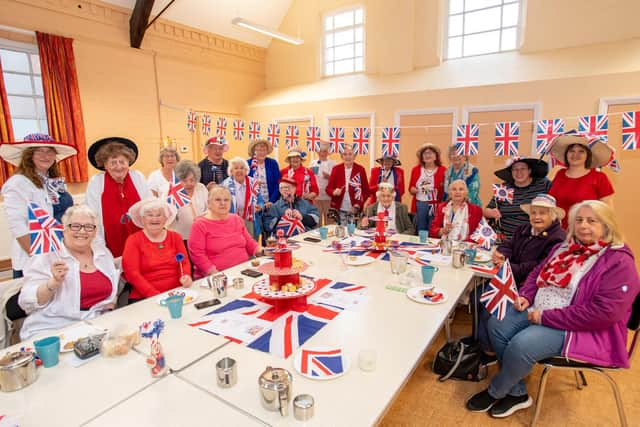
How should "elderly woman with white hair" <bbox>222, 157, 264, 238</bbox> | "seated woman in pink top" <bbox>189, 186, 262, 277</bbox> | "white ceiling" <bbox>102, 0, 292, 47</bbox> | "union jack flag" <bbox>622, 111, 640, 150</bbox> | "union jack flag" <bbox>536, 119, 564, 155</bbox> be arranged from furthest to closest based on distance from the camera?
"white ceiling" <bbox>102, 0, 292, 47</bbox>
"union jack flag" <bbox>536, 119, 564, 155</bbox>
"elderly woman with white hair" <bbox>222, 157, 264, 238</bbox>
"union jack flag" <bbox>622, 111, 640, 150</bbox>
"seated woman in pink top" <bbox>189, 186, 262, 277</bbox>

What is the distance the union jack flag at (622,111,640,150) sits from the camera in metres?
3.57

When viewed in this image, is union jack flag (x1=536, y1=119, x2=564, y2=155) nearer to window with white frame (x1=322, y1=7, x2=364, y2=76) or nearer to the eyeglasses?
window with white frame (x1=322, y1=7, x2=364, y2=76)

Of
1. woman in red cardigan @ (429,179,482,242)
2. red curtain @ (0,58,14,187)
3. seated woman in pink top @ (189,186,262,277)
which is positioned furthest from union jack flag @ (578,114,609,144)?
red curtain @ (0,58,14,187)

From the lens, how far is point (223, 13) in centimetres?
715

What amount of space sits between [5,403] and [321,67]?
302 inches

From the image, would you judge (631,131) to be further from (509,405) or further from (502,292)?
(509,405)

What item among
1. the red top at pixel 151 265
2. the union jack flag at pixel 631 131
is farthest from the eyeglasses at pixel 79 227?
the union jack flag at pixel 631 131

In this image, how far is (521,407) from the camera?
7.38 feet

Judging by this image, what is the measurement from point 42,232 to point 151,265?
2.36 feet

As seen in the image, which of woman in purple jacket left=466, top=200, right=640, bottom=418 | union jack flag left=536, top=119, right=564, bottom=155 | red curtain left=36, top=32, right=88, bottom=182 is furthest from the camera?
red curtain left=36, top=32, right=88, bottom=182

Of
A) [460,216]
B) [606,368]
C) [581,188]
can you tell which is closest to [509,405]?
[606,368]

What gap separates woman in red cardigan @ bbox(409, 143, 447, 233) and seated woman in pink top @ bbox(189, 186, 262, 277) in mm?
2515

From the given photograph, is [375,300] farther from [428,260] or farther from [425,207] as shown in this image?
[425,207]

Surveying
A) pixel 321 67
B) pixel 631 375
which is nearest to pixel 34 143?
pixel 631 375
